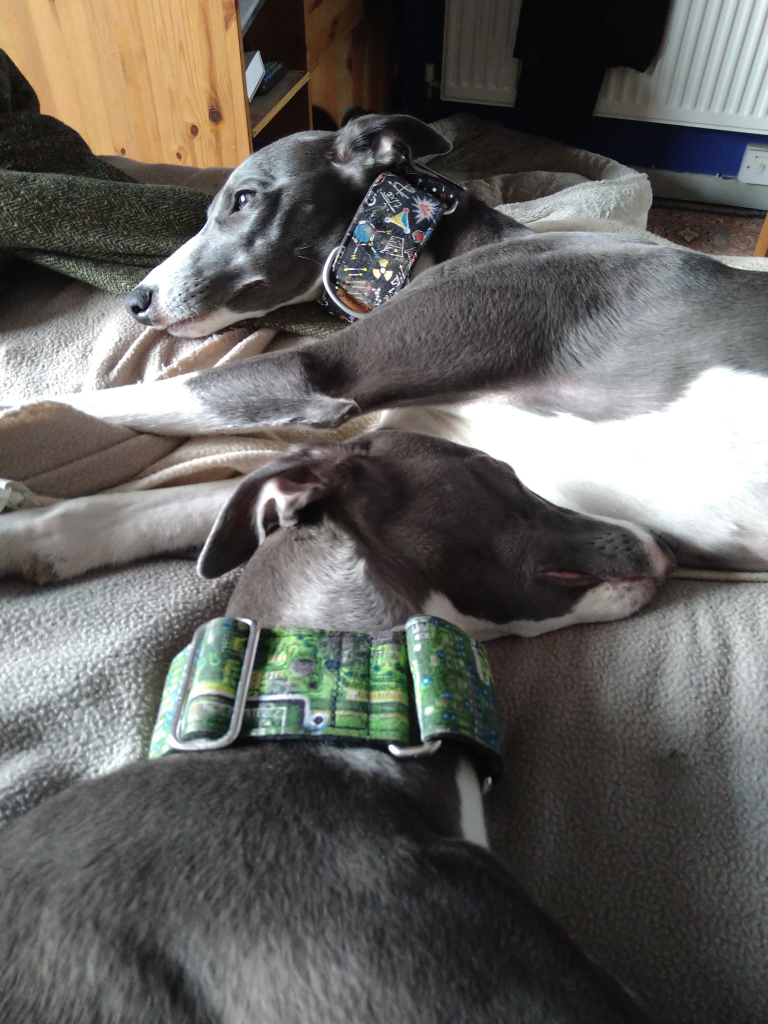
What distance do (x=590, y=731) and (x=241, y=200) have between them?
140 cm

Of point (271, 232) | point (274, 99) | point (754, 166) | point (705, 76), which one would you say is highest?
point (271, 232)

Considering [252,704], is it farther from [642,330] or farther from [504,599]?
[642,330]

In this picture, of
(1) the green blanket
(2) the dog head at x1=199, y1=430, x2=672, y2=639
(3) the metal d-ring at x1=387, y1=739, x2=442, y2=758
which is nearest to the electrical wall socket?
(1) the green blanket

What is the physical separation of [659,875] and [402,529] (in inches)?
19.9

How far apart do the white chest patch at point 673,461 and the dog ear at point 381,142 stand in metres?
0.72

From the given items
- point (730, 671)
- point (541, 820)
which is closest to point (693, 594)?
point (730, 671)

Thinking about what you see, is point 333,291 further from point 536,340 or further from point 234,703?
point 234,703

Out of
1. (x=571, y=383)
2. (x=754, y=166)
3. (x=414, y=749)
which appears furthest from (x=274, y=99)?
(x=414, y=749)

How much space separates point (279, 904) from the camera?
65 centimetres

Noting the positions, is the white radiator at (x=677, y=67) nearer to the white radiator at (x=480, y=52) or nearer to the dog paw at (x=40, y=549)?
the white radiator at (x=480, y=52)

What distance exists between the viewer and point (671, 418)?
1.27 meters

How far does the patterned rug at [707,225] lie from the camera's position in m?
4.12

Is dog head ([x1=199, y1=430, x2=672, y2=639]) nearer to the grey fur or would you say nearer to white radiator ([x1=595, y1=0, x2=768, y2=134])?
the grey fur

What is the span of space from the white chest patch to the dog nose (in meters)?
0.78
